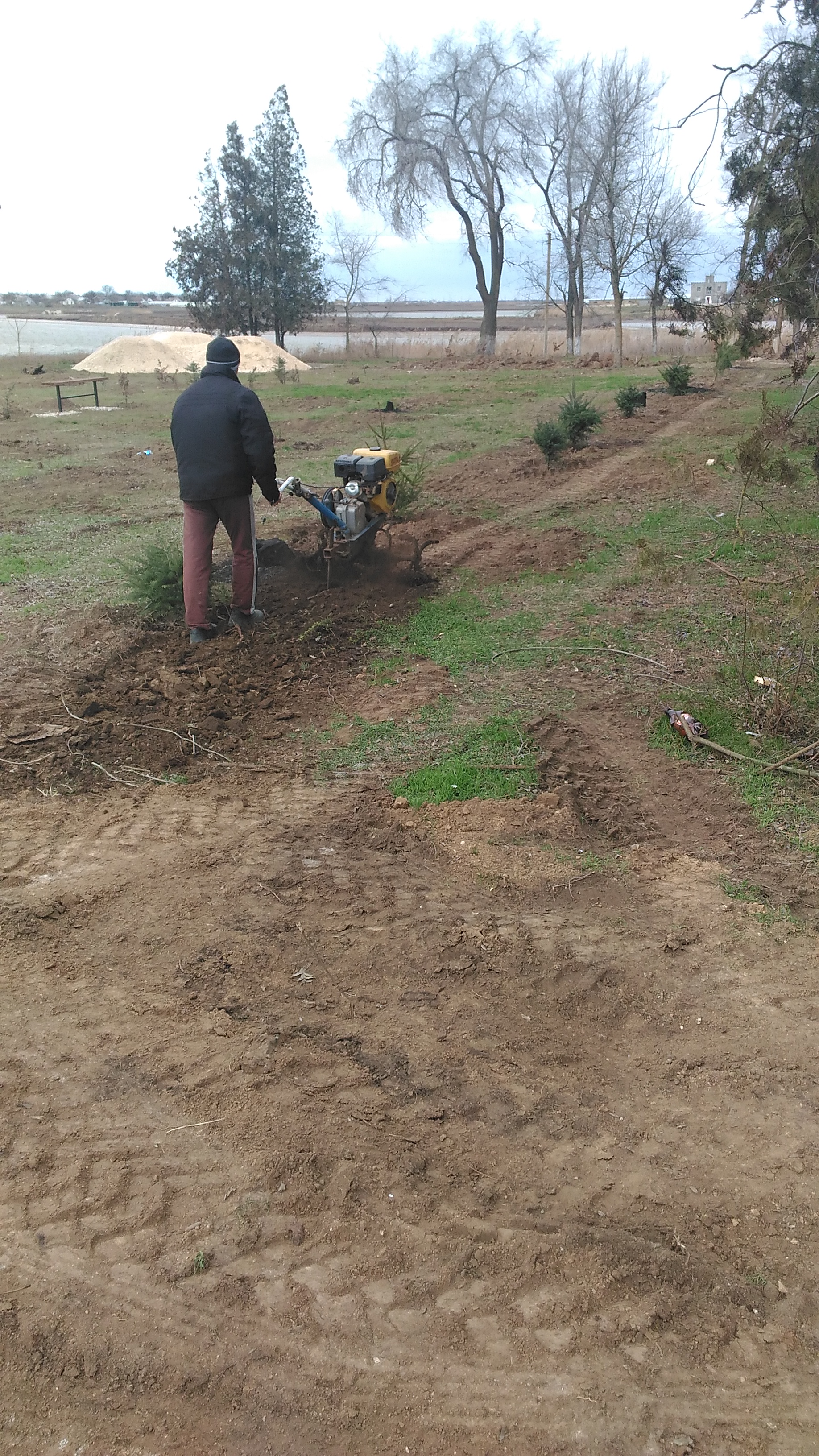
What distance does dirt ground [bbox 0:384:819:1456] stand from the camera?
2305 mm

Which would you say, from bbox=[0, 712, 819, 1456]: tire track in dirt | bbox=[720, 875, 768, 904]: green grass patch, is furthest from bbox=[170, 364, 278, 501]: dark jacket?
bbox=[720, 875, 768, 904]: green grass patch

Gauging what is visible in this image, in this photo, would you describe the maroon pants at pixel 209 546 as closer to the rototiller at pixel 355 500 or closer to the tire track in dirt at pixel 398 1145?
the rototiller at pixel 355 500

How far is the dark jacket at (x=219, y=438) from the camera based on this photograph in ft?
21.2

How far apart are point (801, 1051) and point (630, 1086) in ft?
2.09

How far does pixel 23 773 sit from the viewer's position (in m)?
5.21

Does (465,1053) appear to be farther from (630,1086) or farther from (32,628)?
(32,628)

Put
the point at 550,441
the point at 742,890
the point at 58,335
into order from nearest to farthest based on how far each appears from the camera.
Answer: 1. the point at 742,890
2. the point at 550,441
3. the point at 58,335

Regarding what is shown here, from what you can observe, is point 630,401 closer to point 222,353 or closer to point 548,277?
point 222,353

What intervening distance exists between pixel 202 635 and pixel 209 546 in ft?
2.10

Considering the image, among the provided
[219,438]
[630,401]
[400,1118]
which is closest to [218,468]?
[219,438]

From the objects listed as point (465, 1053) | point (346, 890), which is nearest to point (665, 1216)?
point (465, 1053)

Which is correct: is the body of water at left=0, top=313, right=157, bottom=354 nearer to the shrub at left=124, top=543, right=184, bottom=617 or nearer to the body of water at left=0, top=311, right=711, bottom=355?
the body of water at left=0, top=311, right=711, bottom=355

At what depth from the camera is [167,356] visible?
34.8 metres

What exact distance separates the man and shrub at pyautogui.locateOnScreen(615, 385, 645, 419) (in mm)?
11494
